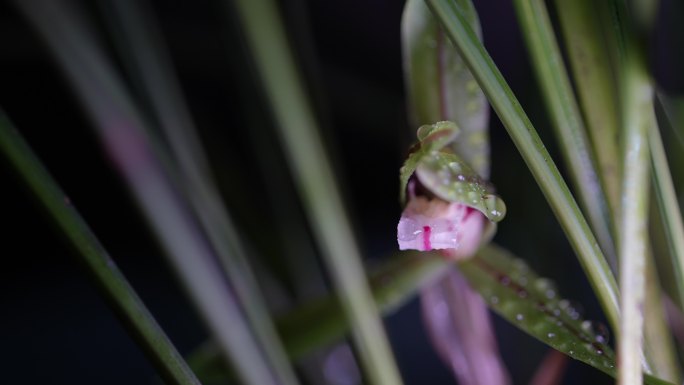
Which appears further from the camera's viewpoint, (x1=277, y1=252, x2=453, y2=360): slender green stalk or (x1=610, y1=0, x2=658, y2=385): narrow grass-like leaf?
(x1=277, y1=252, x2=453, y2=360): slender green stalk

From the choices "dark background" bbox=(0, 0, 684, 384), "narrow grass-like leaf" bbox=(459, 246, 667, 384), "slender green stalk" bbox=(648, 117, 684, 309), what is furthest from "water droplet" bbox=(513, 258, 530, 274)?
"dark background" bbox=(0, 0, 684, 384)

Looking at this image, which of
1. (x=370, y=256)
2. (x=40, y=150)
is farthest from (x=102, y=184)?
(x=370, y=256)

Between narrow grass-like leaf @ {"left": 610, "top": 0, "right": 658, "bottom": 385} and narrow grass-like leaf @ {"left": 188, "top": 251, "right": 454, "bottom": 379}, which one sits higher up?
narrow grass-like leaf @ {"left": 610, "top": 0, "right": 658, "bottom": 385}

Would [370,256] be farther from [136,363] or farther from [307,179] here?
[307,179]

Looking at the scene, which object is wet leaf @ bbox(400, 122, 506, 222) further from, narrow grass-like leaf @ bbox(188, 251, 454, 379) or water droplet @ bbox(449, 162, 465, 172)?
narrow grass-like leaf @ bbox(188, 251, 454, 379)

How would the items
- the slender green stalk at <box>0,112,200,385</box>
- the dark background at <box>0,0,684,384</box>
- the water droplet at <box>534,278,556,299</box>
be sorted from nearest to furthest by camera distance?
the slender green stalk at <box>0,112,200,385</box>, the water droplet at <box>534,278,556,299</box>, the dark background at <box>0,0,684,384</box>

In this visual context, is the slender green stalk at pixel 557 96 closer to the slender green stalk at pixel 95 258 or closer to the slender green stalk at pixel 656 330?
the slender green stalk at pixel 656 330
